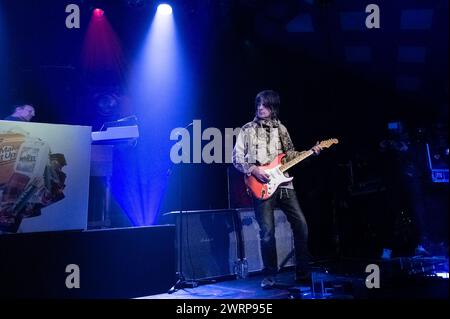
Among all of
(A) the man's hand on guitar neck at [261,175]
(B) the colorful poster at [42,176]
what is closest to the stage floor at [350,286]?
(A) the man's hand on guitar neck at [261,175]

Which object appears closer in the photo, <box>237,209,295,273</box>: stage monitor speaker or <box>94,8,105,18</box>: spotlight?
<box>237,209,295,273</box>: stage monitor speaker

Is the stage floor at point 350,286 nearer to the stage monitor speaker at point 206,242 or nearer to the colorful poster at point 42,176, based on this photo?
the stage monitor speaker at point 206,242

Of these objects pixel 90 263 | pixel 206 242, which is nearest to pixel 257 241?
pixel 206 242

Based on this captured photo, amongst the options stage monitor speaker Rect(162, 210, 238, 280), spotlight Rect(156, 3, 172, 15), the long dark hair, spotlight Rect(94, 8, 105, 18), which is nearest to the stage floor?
stage monitor speaker Rect(162, 210, 238, 280)

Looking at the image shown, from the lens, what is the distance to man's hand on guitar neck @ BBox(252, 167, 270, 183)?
3393mm

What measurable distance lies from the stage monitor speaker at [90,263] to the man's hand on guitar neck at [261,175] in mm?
846

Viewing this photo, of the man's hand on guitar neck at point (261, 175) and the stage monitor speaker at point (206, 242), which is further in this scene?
the stage monitor speaker at point (206, 242)

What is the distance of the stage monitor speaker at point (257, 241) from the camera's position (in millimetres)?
3898

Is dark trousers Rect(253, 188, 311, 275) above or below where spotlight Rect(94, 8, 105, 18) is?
below

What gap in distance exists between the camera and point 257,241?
13.1 ft

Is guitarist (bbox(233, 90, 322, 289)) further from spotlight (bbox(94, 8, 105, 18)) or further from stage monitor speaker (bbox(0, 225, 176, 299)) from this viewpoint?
spotlight (bbox(94, 8, 105, 18))
